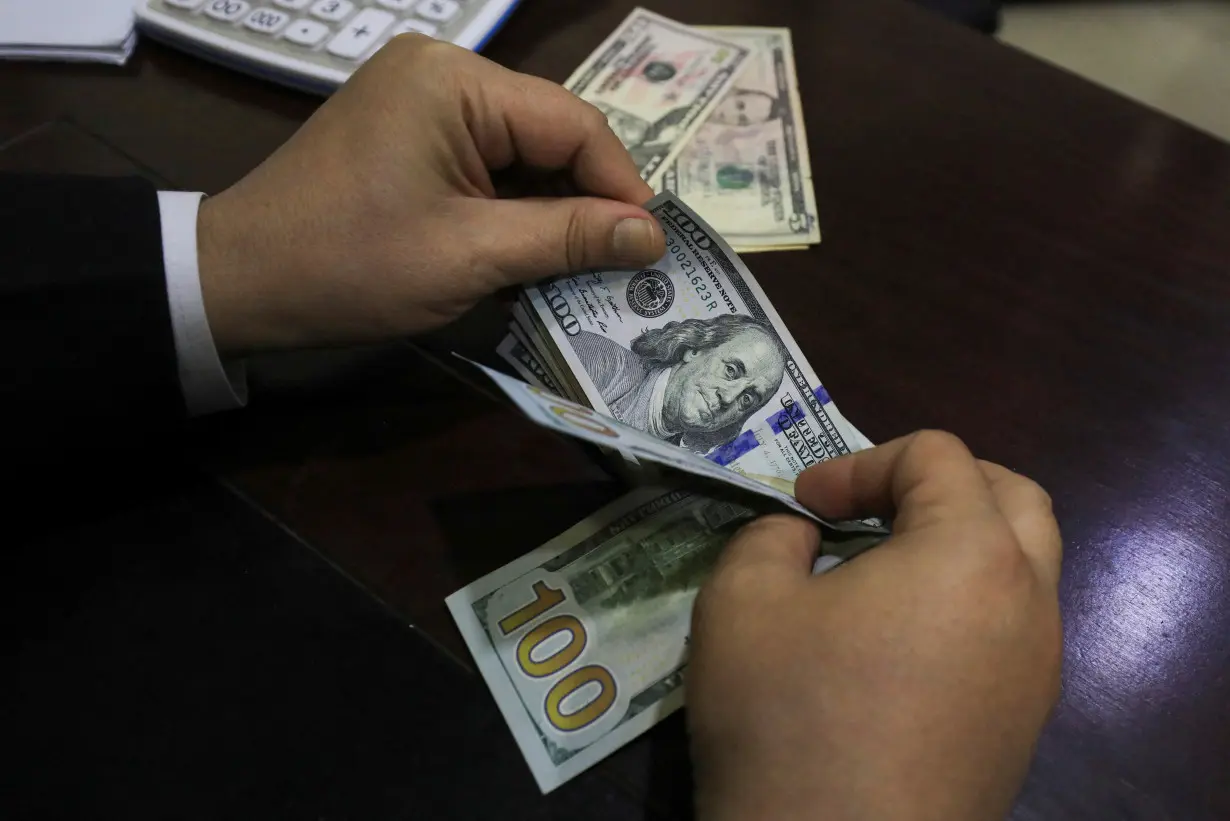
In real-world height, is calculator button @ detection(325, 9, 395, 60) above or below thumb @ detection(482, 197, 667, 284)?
above

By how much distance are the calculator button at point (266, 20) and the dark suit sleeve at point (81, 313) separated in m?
0.28

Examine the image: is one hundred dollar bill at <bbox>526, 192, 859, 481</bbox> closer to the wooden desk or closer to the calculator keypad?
the wooden desk

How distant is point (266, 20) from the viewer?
28.6 inches

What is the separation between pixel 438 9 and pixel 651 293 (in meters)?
0.37

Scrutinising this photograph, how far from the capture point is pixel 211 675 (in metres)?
0.47

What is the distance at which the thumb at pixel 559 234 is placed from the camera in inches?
20.5

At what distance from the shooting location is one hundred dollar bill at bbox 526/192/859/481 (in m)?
0.55

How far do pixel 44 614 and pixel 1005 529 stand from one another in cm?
53

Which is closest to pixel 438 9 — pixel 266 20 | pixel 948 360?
pixel 266 20

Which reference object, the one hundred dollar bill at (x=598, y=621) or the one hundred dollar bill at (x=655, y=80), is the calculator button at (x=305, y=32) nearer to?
the one hundred dollar bill at (x=655, y=80)

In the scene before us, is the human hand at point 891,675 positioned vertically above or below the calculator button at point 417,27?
below

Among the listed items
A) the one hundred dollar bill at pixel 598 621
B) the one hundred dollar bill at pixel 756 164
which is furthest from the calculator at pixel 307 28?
the one hundred dollar bill at pixel 598 621

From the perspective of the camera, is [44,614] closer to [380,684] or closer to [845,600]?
[380,684]

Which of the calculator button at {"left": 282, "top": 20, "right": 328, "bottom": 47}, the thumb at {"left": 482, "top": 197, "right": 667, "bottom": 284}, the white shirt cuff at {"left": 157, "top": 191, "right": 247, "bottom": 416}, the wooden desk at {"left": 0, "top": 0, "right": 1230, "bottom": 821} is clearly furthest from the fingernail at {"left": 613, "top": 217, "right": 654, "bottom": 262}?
the calculator button at {"left": 282, "top": 20, "right": 328, "bottom": 47}
